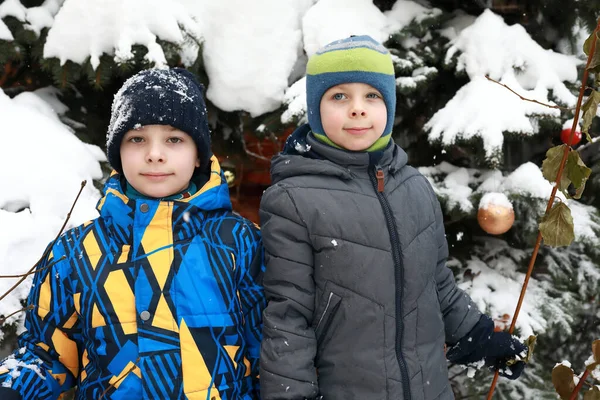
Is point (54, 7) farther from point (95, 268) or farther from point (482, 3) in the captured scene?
point (482, 3)

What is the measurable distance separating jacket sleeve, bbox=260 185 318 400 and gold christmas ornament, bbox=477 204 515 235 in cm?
107

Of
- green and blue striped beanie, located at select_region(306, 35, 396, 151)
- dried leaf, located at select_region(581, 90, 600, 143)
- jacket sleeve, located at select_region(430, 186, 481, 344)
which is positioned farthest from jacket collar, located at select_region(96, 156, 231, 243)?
dried leaf, located at select_region(581, 90, 600, 143)

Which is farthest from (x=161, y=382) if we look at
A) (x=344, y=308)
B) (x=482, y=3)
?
(x=482, y=3)

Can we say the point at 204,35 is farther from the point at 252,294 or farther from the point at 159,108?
the point at 252,294

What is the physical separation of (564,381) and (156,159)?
4.46ft

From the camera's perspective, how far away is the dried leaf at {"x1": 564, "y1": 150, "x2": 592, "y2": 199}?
56.7 inches

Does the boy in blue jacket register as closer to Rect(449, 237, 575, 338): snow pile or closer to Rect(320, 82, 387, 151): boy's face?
Rect(320, 82, 387, 151): boy's face

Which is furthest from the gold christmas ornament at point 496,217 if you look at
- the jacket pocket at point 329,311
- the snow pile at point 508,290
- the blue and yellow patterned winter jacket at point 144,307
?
the blue and yellow patterned winter jacket at point 144,307

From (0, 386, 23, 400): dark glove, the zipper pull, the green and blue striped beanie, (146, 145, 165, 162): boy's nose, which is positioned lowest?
(0, 386, 23, 400): dark glove

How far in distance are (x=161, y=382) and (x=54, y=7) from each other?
1917 mm

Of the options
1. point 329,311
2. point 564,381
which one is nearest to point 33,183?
point 329,311

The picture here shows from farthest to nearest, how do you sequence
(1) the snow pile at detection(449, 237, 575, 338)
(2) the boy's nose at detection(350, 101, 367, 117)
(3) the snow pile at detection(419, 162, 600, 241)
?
1. (1) the snow pile at detection(449, 237, 575, 338)
2. (3) the snow pile at detection(419, 162, 600, 241)
3. (2) the boy's nose at detection(350, 101, 367, 117)

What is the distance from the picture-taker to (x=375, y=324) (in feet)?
5.36

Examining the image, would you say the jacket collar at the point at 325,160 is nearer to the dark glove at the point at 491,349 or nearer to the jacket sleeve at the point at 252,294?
the jacket sleeve at the point at 252,294
